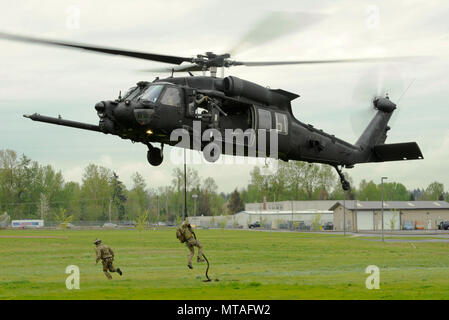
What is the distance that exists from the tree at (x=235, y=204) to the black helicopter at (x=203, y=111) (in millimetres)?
163704

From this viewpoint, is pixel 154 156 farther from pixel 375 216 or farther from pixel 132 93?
pixel 375 216

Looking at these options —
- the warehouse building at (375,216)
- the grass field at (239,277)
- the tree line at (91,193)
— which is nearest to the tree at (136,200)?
the tree line at (91,193)

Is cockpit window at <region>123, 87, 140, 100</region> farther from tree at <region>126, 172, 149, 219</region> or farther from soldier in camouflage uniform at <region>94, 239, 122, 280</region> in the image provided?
tree at <region>126, 172, 149, 219</region>

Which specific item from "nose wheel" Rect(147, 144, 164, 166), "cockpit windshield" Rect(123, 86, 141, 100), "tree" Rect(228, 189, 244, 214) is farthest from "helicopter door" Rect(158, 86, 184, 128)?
"tree" Rect(228, 189, 244, 214)

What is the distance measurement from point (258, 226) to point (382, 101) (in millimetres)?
106567

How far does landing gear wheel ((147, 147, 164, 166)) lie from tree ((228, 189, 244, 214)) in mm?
167284

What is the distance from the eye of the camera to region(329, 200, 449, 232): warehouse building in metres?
105

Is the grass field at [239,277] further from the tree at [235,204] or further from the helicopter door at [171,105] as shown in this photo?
the tree at [235,204]

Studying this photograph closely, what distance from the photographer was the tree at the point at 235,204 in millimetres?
190000

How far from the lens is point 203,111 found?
2233 cm

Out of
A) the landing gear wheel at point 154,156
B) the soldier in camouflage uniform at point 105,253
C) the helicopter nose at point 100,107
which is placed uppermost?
the helicopter nose at point 100,107

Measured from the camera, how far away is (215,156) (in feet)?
70.9

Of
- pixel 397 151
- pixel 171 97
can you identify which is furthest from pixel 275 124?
pixel 397 151

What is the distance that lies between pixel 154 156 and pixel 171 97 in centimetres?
254
